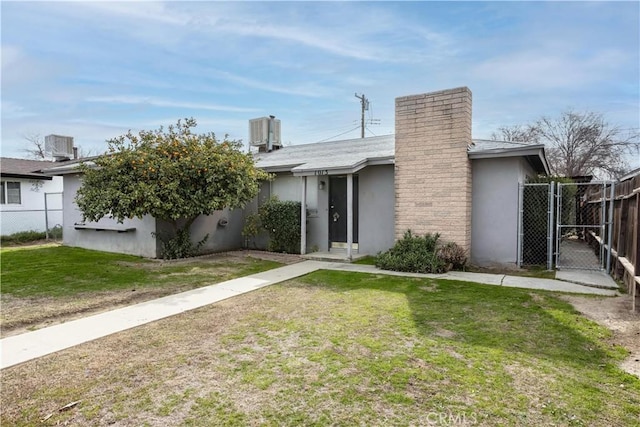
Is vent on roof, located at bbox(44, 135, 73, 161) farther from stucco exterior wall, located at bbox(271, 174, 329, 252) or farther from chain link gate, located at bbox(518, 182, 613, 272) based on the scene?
chain link gate, located at bbox(518, 182, 613, 272)

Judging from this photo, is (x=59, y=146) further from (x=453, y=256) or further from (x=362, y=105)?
(x=362, y=105)

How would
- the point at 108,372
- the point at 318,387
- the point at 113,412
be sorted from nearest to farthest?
the point at 113,412 < the point at 318,387 < the point at 108,372

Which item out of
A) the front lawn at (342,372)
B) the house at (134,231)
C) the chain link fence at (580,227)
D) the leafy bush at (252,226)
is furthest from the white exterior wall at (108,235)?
the chain link fence at (580,227)

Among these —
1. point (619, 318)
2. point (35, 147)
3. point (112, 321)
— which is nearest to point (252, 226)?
point (112, 321)

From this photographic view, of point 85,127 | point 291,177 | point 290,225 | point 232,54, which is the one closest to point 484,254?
point 290,225

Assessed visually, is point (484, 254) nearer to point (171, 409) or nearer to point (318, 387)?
point (318, 387)

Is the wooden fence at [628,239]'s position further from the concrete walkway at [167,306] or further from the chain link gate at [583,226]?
the concrete walkway at [167,306]

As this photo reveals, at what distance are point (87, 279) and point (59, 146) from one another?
12.4 meters

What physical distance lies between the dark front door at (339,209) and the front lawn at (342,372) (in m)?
5.61

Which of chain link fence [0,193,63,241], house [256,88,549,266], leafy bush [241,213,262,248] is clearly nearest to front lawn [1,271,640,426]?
house [256,88,549,266]

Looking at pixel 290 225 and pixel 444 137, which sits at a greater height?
pixel 444 137

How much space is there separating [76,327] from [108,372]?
173 cm

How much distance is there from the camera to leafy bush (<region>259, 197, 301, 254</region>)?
1108 centimetres

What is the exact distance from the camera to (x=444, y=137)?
8734 mm
